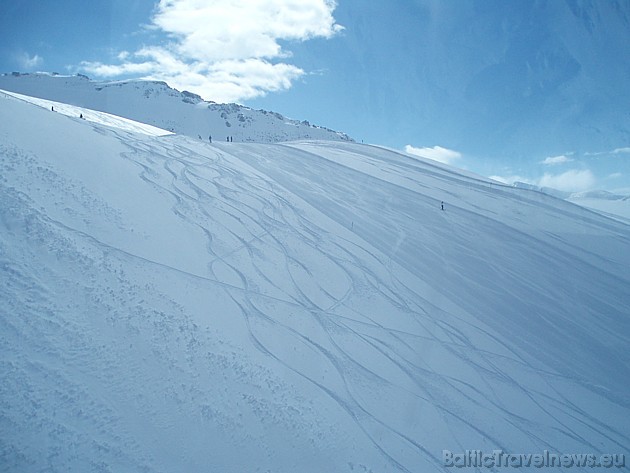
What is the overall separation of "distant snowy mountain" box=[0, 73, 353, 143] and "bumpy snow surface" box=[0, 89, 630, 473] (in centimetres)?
8237

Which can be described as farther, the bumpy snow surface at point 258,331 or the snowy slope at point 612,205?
the snowy slope at point 612,205

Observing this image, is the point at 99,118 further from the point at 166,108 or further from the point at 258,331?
the point at 166,108

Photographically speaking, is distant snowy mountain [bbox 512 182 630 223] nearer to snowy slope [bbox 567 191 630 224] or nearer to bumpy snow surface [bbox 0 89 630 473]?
snowy slope [bbox 567 191 630 224]

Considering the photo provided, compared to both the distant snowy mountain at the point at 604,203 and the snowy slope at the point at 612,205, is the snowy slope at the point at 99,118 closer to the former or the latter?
the distant snowy mountain at the point at 604,203

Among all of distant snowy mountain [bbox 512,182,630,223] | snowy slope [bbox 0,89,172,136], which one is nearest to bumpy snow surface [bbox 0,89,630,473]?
snowy slope [bbox 0,89,172,136]

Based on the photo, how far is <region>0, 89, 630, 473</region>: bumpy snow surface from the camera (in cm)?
475

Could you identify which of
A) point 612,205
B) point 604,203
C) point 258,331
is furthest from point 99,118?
point 604,203

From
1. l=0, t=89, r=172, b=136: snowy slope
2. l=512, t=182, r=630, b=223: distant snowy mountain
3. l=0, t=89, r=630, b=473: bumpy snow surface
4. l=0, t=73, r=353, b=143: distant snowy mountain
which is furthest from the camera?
l=0, t=73, r=353, b=143: distant snowy mountain

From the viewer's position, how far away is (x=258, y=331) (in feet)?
22.6

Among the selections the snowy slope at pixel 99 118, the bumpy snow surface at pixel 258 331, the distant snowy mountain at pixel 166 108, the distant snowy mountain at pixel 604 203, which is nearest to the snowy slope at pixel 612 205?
the distant snowy mountain at pixel 604 203

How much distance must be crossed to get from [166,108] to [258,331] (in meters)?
112

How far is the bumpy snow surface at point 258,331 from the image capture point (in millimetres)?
4750

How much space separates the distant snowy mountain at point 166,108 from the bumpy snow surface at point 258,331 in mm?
82375

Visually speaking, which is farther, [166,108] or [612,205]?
[166,108]
